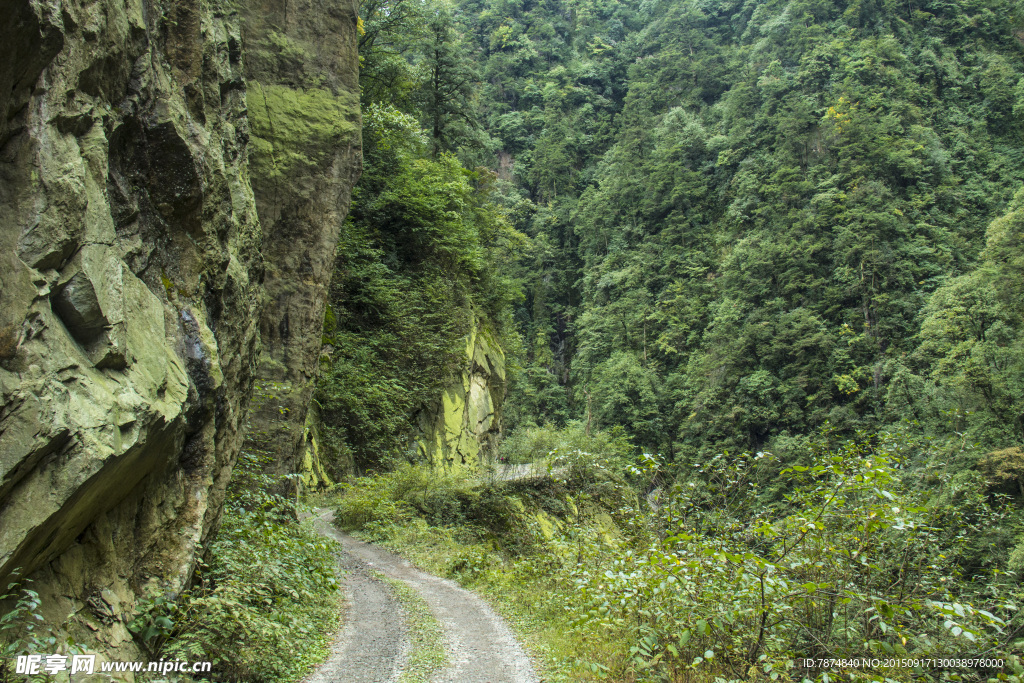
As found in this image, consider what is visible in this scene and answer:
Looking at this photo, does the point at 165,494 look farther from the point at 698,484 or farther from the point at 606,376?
the point at 606,376

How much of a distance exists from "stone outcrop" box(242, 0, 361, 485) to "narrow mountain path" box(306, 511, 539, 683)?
3.10 m

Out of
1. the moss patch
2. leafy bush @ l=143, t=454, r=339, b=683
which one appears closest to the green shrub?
leafy bush @ l=143, t=454, r=339, b=683

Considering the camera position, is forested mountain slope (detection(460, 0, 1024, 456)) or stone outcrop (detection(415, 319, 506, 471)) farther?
forested mountain slope (detection(460, 0, 1024, 456))

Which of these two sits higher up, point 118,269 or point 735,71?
point 735,71

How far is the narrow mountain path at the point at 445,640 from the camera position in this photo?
264 inches

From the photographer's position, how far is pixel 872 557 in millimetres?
6273

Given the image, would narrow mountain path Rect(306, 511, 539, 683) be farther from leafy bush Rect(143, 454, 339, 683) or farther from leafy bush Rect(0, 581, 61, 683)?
leafy bush Rect(0, 581, 61, 683)

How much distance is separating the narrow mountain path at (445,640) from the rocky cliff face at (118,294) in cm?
228

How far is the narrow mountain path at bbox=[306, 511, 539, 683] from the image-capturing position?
671cm

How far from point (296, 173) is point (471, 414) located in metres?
14.9

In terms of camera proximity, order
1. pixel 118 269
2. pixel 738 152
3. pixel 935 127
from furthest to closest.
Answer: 1. pixel 738 152
2. pixel 935 127
3. pixel 118 269

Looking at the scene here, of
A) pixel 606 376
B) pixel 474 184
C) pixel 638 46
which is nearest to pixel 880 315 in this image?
pixel 606 376

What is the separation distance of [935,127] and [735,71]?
18.6 meters

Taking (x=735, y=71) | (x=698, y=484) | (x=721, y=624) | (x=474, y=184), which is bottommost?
(x=721, y=624)
